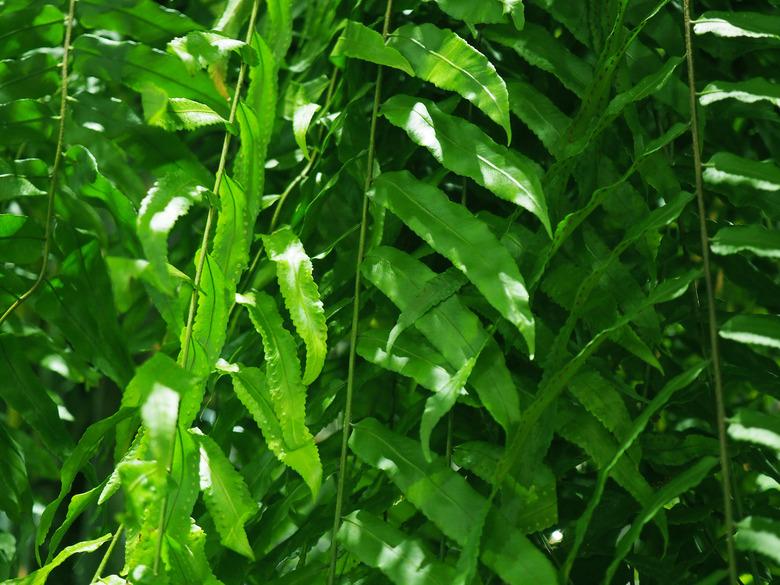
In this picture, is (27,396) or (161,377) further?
(27,396)

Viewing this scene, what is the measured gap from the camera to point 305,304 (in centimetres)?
54

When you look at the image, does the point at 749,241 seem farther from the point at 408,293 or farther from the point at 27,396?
the point at 27,396

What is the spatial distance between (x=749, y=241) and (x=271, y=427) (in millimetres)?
292

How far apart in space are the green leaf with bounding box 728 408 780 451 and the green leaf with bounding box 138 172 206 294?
0.99ft

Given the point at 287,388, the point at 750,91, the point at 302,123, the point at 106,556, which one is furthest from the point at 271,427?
the point at 750,91

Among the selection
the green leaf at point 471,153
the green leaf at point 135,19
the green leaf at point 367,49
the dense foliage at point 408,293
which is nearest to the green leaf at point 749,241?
the dense foliage at point 408,293

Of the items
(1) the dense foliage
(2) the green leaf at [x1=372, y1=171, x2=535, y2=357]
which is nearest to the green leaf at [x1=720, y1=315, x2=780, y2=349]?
(1) the dense foliage

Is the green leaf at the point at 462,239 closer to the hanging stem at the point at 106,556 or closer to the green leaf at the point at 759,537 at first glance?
the green leaf at the point at 759,537

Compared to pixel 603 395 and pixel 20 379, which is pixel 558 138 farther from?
pixel 20 379

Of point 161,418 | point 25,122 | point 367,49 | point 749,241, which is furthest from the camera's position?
point 25,122

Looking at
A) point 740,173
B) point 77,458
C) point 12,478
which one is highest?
point 740,173

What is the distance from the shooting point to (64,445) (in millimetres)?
701

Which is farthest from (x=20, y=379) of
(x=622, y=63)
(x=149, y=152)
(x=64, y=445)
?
(x=622, y=63)

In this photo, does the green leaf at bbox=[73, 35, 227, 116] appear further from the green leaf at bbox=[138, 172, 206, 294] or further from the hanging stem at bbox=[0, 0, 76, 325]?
the green leaf at bbox=[138, 172, 206, 294]
